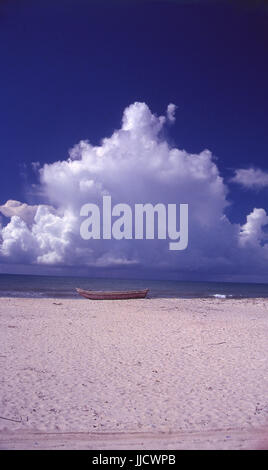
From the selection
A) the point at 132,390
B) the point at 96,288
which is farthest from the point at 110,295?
the point at 96,288

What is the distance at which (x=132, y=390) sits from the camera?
670 centimetres

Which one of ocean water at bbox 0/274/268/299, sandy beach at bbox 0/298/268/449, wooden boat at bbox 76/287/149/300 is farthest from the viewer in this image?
ocean water at bbox 0/274/268/299

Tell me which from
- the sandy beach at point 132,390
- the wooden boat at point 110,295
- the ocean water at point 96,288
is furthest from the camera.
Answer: the ocean water at point 96,288

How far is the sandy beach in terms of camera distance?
4848mm

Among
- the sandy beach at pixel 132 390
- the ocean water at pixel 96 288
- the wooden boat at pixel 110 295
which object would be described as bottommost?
the ocean water at pixel 96 288

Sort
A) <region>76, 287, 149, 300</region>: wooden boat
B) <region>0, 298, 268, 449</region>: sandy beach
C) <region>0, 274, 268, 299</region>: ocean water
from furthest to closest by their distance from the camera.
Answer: <region>0, 274, 268, 299</region>: ocean water < <region>76, 287, 149, 300</region>: wooden boat < <region>0, 298, 268, 449</region>: sandy beach

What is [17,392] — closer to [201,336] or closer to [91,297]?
[201,336]

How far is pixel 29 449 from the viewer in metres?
4.50

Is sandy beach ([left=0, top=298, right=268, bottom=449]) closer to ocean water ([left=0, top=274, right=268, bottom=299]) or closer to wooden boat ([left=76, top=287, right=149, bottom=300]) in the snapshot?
wooden boat ([left=76, top=287, right=149, bottom=300])

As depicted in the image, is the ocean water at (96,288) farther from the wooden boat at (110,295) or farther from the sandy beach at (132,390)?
the sandy beach at (132,390)

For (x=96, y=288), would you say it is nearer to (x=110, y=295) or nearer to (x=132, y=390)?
(x=110, y=295)

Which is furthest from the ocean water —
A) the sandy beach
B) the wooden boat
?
the sandy beach

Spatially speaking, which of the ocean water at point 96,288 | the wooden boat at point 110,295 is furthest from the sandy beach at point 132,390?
the ocean water at point 96,288

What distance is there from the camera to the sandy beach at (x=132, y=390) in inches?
191
